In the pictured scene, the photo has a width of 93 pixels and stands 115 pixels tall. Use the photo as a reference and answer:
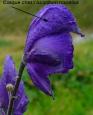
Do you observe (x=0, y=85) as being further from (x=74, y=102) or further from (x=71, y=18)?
(x=74, y=102)

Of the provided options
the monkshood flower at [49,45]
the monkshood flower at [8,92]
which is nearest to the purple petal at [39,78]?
the monkshood flower at [49,45]

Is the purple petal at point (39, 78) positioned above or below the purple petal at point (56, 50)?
below

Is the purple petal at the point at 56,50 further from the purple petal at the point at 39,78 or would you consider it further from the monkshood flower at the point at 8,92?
the monkshood flower at the point at 8,92

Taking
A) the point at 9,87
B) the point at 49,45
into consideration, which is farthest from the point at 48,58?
the point at 9,87

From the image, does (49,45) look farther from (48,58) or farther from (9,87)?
(9,87)

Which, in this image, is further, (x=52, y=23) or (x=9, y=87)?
(x=9, y=87)

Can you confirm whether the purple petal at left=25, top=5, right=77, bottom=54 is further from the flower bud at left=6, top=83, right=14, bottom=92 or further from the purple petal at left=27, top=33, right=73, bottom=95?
the flower bud at left=6, top=83, right=14, bottom=92
